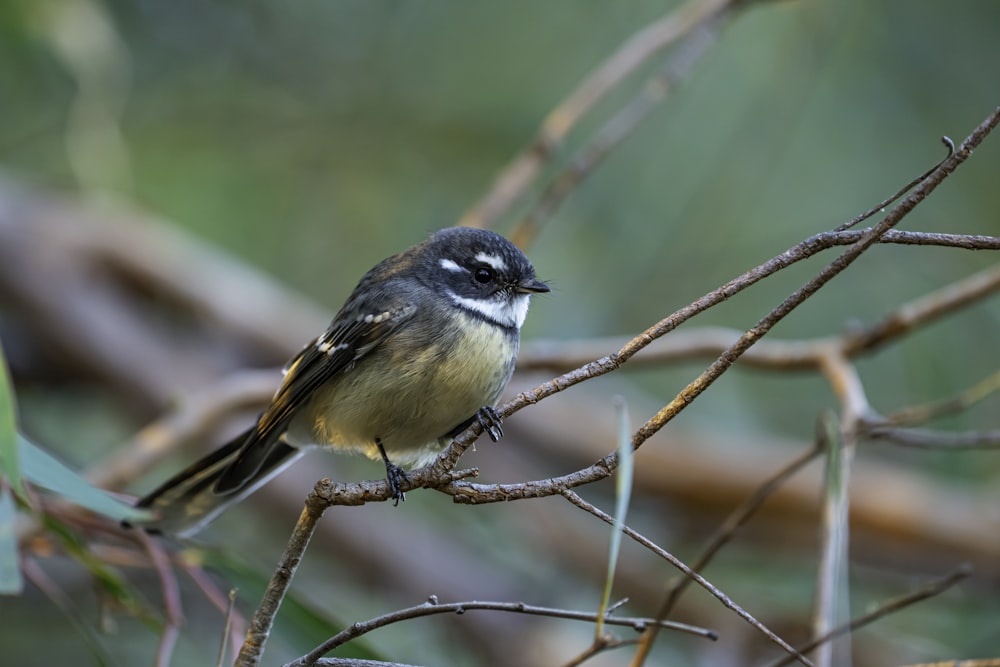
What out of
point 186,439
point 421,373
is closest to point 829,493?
point 421,373

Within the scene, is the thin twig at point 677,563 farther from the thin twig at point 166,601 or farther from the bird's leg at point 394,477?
the thin twig at point 166,601

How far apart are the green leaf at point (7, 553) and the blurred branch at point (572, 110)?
1946 mm

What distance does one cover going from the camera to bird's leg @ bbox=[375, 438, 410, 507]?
5.10 ft

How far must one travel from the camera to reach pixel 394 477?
76.2 inches

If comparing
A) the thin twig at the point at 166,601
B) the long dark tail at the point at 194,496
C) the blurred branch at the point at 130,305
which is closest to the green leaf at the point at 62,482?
the thin twig at the point at 166,601

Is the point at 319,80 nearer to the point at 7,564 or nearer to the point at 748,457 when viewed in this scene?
the point at 748,457

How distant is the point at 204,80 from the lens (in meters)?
5.52

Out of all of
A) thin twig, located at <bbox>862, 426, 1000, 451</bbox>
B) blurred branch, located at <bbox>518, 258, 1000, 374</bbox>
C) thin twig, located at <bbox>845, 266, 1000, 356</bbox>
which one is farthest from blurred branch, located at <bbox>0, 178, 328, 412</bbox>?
thin twig, located at <bbox>862, 426, 1000, 451</bbox>

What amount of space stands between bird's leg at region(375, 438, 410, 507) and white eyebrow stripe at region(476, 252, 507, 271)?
1.64ft

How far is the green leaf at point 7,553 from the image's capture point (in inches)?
54.1

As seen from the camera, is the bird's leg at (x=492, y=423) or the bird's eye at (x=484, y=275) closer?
the bird's leg at (x=492, y=423)

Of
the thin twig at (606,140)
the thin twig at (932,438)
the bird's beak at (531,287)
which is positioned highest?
the thin twig at (606,140)

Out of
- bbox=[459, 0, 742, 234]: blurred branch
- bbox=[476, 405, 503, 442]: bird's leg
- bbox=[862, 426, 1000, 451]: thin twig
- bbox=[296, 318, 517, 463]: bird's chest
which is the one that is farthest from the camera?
bbox=[459, 0, 742, 234]: blurred branch

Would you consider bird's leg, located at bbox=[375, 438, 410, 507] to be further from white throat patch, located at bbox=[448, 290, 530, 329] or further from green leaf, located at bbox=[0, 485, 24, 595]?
green leaf, located at bbox=[0, 485, 24, 595]
